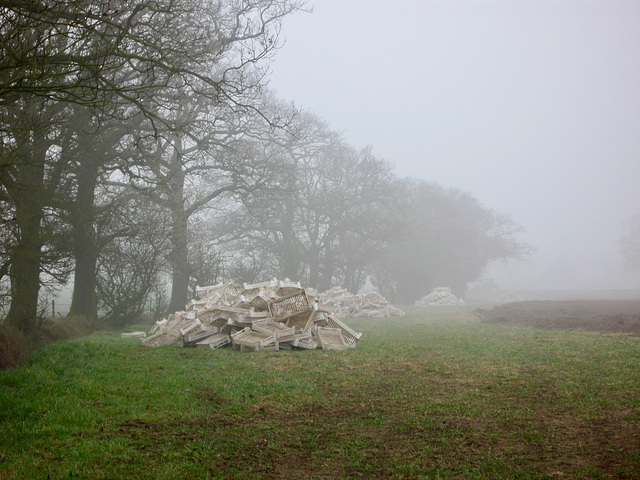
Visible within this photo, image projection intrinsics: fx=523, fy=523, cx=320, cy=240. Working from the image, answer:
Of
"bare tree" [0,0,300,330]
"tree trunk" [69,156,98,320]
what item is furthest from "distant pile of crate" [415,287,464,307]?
"bare tree" [0,0,300,330]

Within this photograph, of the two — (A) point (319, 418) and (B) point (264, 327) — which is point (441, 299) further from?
(A) point (319, 418)

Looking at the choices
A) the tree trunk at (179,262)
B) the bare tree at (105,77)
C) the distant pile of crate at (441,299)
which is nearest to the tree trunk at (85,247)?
the bare tree at (105,77)

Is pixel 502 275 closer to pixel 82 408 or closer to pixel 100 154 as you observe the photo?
pixel 100 154

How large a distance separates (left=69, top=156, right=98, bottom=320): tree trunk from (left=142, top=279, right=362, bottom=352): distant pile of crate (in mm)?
4623

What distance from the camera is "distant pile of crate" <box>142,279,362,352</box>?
37.8 feet

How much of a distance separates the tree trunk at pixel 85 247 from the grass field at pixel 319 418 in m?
6.62

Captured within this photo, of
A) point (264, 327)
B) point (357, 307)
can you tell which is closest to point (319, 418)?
point (264, 327)

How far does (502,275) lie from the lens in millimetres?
116125

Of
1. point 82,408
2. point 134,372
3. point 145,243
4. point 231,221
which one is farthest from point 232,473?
point 231,221

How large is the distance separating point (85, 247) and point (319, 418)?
12563 mm

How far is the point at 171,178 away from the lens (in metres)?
17.5

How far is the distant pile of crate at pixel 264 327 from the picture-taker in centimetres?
1151

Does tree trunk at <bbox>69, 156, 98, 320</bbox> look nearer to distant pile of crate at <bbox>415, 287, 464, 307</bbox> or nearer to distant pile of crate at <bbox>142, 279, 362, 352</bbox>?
distant pile of crate at <bbox>142, 279, 362, 352</bbox>

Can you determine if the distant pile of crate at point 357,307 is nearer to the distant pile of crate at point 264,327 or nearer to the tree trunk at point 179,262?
the tree trunk at point 179,262
